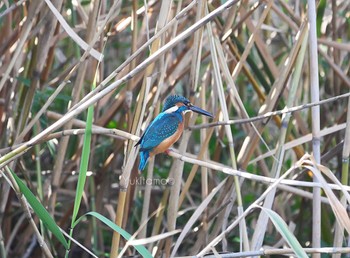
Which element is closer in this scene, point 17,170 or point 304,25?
point 304,25

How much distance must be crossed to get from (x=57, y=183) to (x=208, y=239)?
0.60 m

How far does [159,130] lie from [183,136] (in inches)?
13.1

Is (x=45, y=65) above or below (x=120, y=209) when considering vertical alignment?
above

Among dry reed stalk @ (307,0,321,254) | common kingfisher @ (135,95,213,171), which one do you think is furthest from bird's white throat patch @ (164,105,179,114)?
dry reed stalk @ (307,0,321,254)

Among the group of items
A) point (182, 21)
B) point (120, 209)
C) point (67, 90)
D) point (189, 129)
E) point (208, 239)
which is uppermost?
point (182, 21)

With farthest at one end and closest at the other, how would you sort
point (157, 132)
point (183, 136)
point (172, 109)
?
point (183, 136) → point (172, 109) → point (157, 132)

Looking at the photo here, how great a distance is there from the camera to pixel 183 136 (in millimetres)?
2277

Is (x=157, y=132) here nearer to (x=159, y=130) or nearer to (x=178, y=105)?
(x=159, y=130)

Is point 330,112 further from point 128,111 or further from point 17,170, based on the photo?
point 17,170

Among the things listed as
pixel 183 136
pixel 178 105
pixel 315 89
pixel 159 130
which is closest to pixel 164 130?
pixel 159 130

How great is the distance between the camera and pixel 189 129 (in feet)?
7.45

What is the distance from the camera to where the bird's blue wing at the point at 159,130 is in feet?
6.20

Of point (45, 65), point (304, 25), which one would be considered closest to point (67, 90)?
point (45, 65)

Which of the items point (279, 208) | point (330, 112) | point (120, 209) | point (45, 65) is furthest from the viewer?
point (330, 112)
